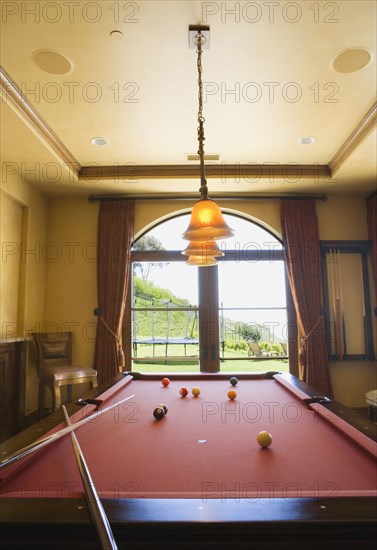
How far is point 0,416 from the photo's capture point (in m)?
3.73

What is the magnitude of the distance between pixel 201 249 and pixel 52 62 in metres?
1.65

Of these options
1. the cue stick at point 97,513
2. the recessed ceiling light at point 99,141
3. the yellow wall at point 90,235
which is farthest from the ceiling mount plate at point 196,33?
the yellow wall at point 90,235

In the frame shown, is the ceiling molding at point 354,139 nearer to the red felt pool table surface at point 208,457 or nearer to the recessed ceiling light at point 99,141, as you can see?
the recessed ceiling light at point 99,141

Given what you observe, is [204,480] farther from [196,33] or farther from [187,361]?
[187,361]

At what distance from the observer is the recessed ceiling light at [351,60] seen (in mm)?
2473

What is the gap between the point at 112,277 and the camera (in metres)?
4.81

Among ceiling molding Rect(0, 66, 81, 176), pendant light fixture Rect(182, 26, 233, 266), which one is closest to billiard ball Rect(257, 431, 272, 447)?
pendant light fixture Rect(182, 26, 233, 266)

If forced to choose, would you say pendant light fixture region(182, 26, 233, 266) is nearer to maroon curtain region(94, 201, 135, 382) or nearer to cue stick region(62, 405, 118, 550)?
cue stick region(62, 405, 118, 550)

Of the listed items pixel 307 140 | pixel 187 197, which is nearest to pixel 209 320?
pixel 187 197

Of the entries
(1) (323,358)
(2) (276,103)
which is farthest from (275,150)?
(1) (323,358)

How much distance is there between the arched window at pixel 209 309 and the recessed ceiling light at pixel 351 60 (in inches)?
102

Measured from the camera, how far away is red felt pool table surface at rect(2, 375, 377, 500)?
1.08 m

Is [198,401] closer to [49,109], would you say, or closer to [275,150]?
[49,109]

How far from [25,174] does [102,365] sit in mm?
2467
